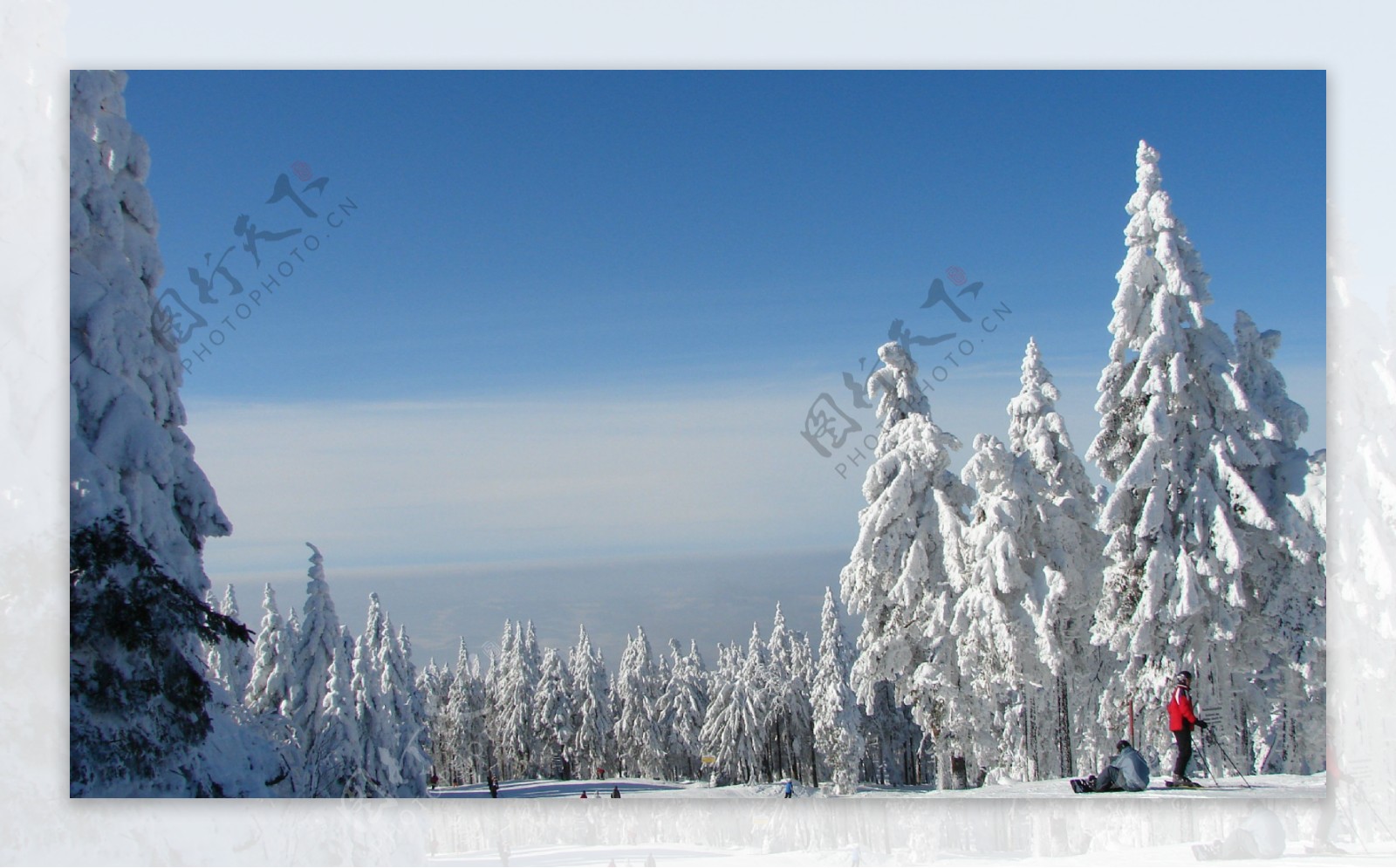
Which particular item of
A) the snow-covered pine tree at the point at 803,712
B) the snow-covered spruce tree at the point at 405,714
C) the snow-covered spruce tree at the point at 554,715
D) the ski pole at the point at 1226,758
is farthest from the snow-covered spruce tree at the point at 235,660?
the ski pole at the point at 1226,758

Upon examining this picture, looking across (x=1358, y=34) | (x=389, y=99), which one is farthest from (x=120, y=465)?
(x=1358, y=34)

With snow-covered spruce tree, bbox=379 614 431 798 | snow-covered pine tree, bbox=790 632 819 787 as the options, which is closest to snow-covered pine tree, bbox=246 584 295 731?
snow-covered spruce tree, bbox=379 614 431 798

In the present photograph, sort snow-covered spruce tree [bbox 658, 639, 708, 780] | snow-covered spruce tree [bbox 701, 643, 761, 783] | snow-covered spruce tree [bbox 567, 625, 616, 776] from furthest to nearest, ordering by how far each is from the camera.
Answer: snow-covered spruce tree [bbox 701, 643, 761, 783]
snow-covered spruce tree [bbox 658, 639, 708, 780]
snow-covered spruce tree [bbox 567, 625, 616, 776]

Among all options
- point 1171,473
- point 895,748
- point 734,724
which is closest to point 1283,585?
point 1171,473

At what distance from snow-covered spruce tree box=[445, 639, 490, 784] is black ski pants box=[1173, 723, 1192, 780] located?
272 inches

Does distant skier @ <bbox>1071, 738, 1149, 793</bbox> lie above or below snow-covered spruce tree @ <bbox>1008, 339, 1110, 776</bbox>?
below

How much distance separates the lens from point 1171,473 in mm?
10719

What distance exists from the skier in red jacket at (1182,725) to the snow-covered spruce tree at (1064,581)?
1516mm

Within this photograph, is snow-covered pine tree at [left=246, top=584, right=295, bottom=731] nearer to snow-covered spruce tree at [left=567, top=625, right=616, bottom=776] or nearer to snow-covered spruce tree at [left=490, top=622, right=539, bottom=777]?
snow-covered spruce tree at [left=490, top=622, right=539, bottom=777]

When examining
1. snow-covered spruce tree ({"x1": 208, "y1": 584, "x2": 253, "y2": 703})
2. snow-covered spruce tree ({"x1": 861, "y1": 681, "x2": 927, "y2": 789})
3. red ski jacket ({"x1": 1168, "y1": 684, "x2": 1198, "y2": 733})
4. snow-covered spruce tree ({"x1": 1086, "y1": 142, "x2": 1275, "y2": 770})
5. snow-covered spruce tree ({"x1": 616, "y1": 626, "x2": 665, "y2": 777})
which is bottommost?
snow-covered spruce tree ({"x1": 861, "y1": 681, "x2": 927, "y2": 789})

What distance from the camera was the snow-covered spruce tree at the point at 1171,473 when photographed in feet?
33.8

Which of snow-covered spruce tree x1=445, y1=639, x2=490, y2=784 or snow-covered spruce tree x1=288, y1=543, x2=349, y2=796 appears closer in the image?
snow-covered spruce tree x1=288, y1=543, x2=349, y2=796

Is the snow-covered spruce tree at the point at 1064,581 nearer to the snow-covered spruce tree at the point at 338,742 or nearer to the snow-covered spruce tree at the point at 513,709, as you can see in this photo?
the snow-covered spruce tree at the point at 513,709

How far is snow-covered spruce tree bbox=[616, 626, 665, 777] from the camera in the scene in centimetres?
1184
